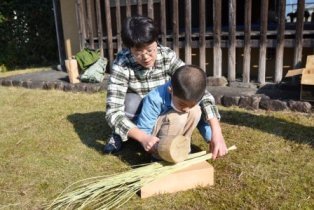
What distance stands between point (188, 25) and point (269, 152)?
120 inches

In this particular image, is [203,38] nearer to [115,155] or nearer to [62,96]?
[62,96]

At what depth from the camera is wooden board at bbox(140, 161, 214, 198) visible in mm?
2239

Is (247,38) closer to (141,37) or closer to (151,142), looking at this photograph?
(141,37)

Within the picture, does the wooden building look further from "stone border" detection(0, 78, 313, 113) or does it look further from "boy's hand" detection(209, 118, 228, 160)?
"boy's hand" detection(209, 118, 228, 160)

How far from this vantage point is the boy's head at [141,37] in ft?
7.86

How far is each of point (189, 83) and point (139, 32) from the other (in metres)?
0.55

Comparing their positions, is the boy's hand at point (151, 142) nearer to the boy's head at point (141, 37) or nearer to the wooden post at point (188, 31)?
the boy's head at point (141, 37)

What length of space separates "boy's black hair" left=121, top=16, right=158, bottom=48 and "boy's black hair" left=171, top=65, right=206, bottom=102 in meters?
0.39

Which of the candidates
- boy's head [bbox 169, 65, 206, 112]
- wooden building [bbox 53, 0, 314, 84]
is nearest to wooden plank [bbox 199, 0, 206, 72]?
wooden building [bbox 53, 0, 314, 84]

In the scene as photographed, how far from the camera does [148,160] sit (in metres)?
2.75

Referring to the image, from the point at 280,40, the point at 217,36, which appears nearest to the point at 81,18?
the point at 217,36

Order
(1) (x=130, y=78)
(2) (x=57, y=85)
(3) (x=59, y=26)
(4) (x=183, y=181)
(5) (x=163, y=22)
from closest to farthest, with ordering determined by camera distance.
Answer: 1. (4) (x=183, y=181)
2. (1) (x=130, y=78)
3. (5) (x=163, y=22)
4. (2) (x=57, y=85)
5. (3) (x=59, y=26)

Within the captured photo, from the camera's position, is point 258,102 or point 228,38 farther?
point 228,38

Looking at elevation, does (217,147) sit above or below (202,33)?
below
